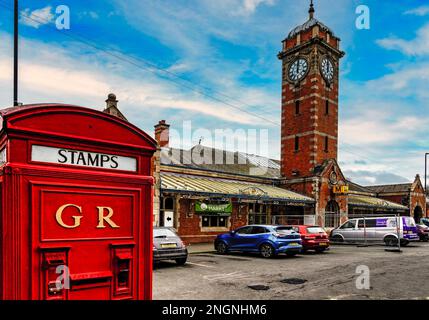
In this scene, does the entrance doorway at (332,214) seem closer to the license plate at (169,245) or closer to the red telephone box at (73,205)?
the license plate at (169,245)

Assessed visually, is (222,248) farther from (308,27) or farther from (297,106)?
(308,27)

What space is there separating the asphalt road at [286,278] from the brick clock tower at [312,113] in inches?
615

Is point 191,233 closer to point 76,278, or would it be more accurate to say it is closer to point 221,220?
point 221,220

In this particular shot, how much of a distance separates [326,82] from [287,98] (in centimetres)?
359

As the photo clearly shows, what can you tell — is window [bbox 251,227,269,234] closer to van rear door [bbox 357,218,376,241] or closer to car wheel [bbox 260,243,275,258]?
car wheel [bbox 260,243,275,258]

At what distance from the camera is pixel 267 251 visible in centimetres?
1413

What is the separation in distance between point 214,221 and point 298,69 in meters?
16.5

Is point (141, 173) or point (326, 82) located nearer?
point (141, 173)

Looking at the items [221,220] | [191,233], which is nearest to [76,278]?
[191,233]

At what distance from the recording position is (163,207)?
1956cm

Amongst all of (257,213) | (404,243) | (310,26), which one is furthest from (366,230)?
(310,26)

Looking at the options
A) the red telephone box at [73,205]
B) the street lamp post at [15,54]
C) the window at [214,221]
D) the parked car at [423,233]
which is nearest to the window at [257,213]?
the window at [214,221]

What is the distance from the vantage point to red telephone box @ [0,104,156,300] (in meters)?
2.80

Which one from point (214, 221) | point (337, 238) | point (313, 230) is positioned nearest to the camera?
point (313, 230)
